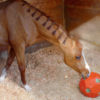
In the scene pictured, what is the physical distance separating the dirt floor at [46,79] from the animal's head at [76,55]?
355 mm

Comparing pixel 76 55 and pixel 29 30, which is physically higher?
pixel 29 30

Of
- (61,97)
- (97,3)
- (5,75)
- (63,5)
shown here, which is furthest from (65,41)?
(63,5)

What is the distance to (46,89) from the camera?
68.1 inches

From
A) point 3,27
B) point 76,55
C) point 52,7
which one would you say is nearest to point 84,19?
point 52,7

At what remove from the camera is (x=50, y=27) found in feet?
4.79

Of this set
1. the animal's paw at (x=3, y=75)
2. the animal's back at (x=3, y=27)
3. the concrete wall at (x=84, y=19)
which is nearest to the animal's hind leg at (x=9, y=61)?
the animal's paw at (x=3, y=75)

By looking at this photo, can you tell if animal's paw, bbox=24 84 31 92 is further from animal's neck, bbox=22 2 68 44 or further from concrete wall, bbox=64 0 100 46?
concrete wall, bbox=64 0 100 46

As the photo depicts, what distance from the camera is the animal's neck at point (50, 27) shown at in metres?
1.42

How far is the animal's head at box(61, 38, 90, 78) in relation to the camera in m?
1.39

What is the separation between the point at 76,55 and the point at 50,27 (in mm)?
379

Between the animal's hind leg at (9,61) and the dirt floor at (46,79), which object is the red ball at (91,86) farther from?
the animal's hind leg at (9,61)

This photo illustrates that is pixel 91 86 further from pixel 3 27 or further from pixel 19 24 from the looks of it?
pixel 3 27

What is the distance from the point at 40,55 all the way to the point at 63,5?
45.1 inches

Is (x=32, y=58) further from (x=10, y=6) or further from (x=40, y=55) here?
(x=10, y=6)
